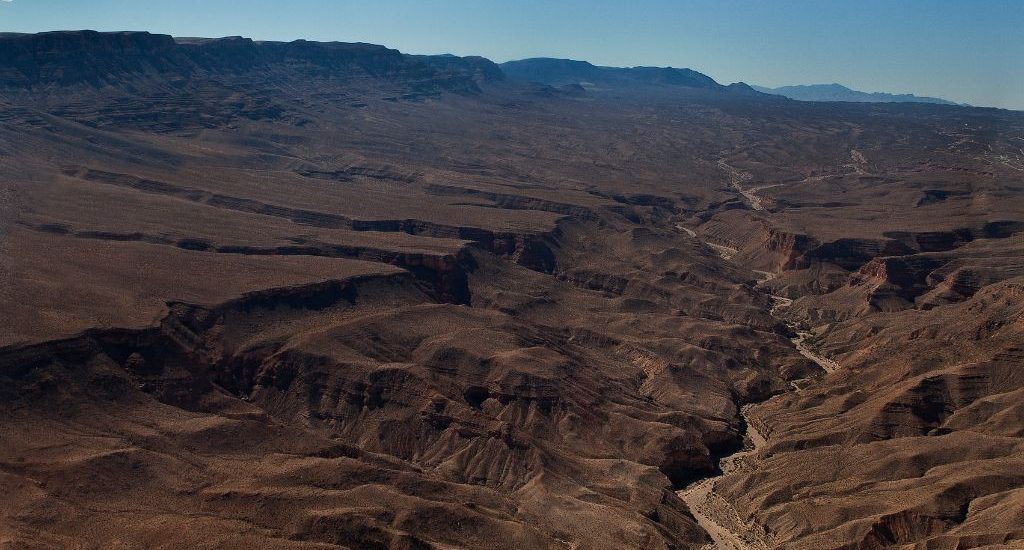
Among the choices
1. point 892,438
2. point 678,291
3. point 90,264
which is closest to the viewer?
point 892,438

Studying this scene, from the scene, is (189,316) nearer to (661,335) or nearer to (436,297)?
(436,297)

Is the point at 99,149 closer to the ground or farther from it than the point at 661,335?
farther from it

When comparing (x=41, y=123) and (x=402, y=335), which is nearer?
(x=402, y=335)

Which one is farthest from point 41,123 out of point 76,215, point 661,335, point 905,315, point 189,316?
point 905,315

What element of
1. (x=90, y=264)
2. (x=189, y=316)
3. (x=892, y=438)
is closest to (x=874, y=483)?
(x=892, y=438)

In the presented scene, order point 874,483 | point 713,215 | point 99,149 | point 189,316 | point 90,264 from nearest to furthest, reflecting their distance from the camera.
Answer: point 874,483, point 189,316, point 90,264, point 99,149, point 713,215

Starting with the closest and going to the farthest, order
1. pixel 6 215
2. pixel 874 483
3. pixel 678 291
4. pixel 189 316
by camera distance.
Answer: pixel 874 483 → pixel 189 316 → pixel 6 215 → pixel 678 291

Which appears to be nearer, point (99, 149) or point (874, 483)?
point (874, 483)

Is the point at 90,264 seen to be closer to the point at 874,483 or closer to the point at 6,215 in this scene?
the point at 6,215

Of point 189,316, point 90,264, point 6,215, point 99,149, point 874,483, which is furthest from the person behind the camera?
point 99,149
